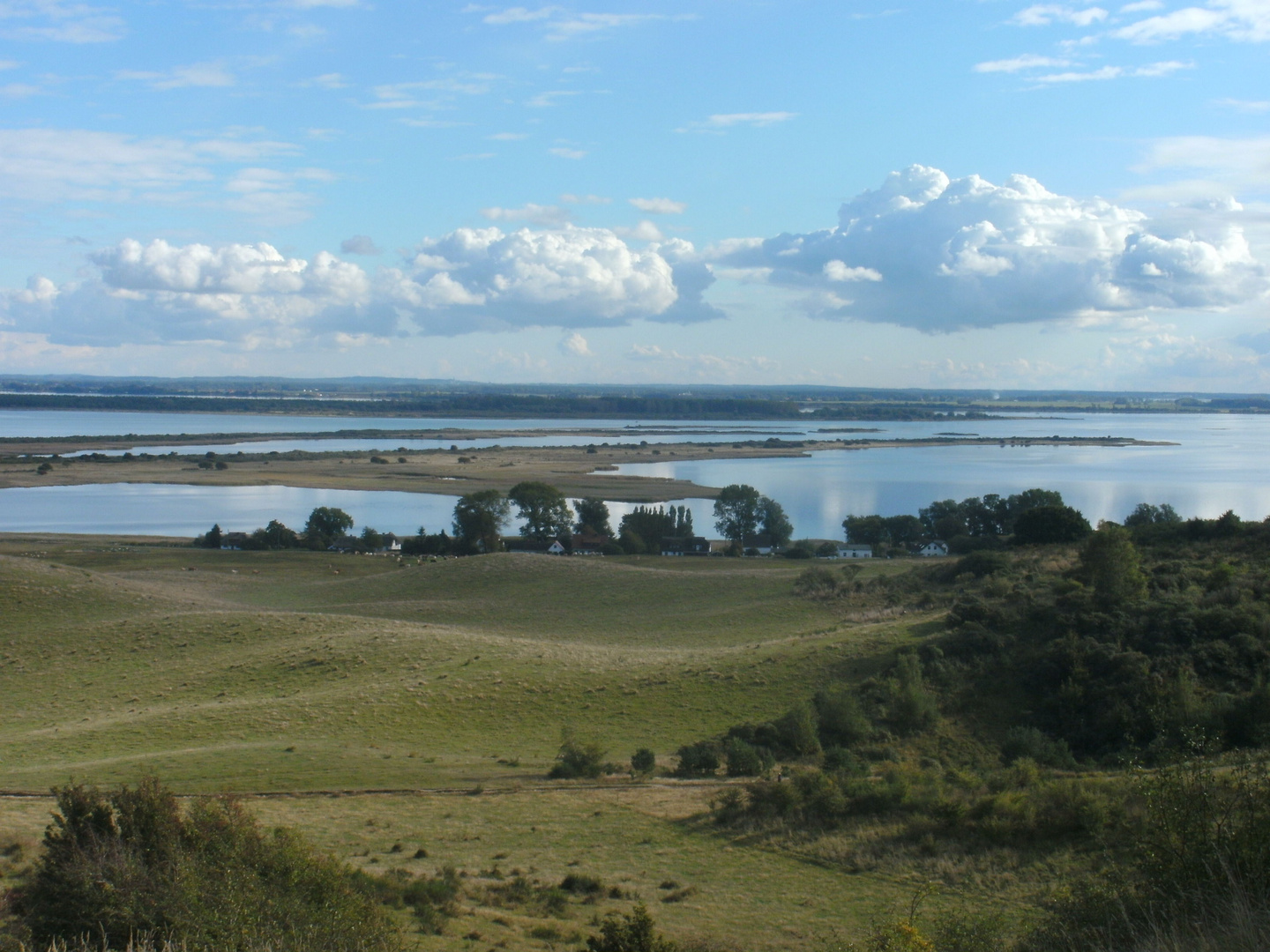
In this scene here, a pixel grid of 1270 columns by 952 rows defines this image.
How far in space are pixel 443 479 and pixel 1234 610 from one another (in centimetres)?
7869

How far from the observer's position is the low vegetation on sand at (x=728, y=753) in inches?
304

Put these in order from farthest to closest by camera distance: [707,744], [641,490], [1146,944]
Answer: [641,490] < [707,744] < [1146,944]

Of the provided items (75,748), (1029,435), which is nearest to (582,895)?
(75,748)

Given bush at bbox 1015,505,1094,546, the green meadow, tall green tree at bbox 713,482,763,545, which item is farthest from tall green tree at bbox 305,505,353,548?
bush at bbox 1015,505,1094,546

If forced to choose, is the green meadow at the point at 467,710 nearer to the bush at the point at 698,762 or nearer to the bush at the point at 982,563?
the bush at the point at 698,762

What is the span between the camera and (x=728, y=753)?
52.9 ft

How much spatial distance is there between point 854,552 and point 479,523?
73.4 ft

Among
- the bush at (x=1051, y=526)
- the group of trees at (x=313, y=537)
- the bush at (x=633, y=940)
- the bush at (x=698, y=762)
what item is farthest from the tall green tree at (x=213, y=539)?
the bush at (x=633, y=940)

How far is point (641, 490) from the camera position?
84.5 meters

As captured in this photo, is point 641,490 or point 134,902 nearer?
point 134,902

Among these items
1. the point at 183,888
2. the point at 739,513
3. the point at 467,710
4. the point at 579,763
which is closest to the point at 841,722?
the point at 579,763

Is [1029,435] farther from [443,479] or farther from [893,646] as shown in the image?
[893,646]

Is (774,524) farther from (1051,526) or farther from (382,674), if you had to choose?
(382,674)

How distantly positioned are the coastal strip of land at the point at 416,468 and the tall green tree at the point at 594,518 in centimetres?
1426
